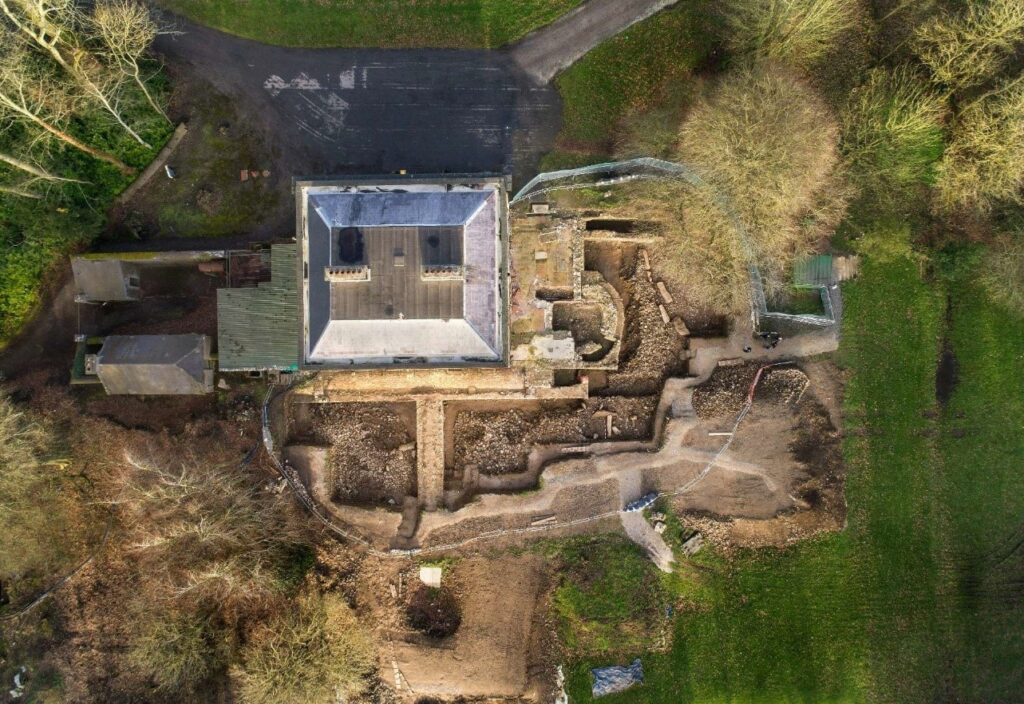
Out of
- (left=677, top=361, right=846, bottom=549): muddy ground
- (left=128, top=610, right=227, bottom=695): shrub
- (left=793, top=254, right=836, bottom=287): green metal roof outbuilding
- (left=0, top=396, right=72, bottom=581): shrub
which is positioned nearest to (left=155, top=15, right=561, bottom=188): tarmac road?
(left=793, top=254, right=836, bottom=287): green metal roof outbuilding

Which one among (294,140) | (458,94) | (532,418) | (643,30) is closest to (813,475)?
(532,418)

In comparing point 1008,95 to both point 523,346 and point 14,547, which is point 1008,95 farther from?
point 14,547

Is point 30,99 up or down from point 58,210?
up

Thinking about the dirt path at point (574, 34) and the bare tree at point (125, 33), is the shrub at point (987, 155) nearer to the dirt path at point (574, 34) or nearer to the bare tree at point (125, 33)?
the dirt path at point (574, 34)

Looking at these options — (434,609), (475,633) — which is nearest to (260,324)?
(434,609)

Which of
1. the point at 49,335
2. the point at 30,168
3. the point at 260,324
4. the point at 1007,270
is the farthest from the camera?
the point at 49,335

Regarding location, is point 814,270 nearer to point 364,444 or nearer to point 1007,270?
point 1007,270

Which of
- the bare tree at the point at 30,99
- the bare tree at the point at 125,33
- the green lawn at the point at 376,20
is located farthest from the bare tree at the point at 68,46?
the green lawn at the point at 376,20
